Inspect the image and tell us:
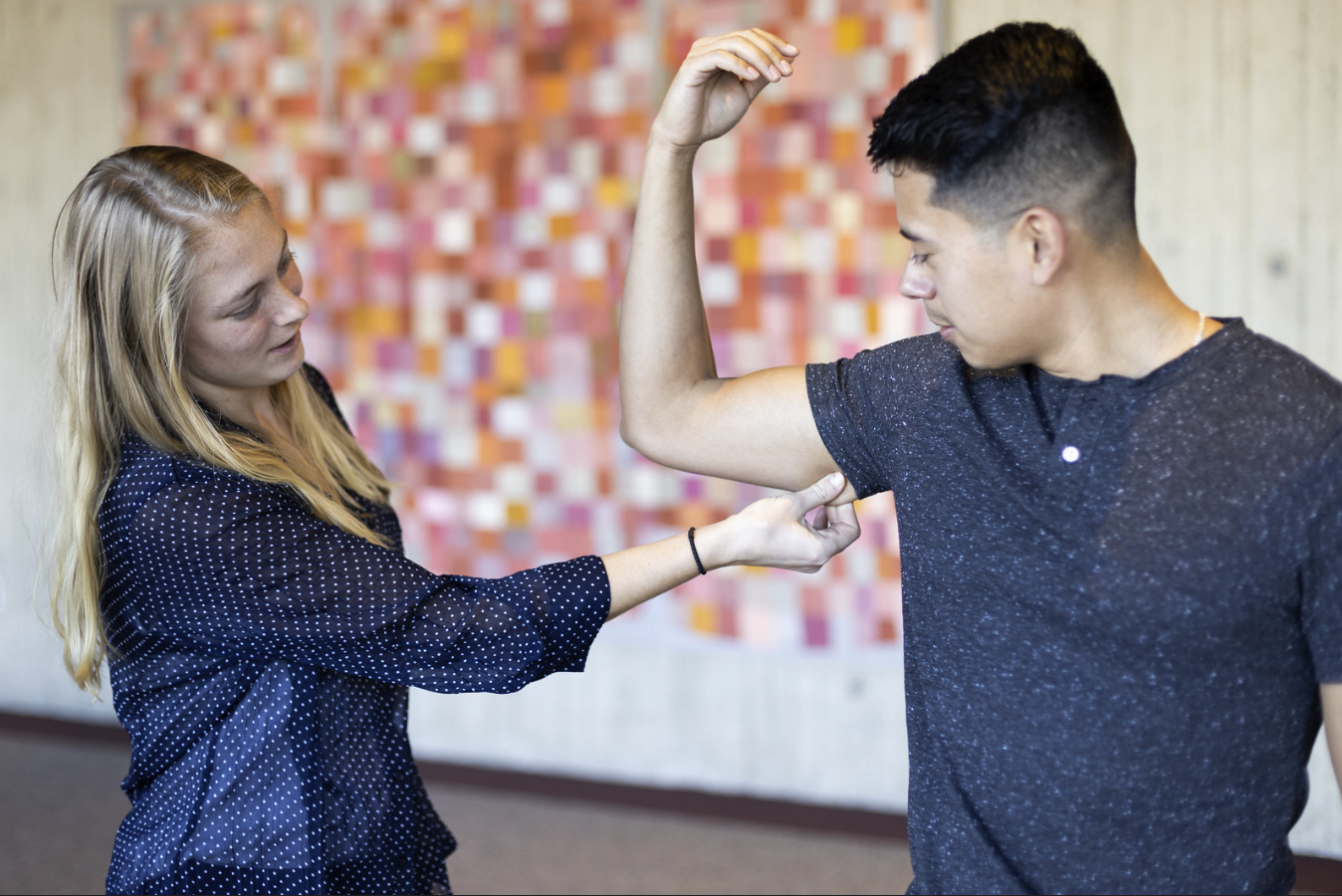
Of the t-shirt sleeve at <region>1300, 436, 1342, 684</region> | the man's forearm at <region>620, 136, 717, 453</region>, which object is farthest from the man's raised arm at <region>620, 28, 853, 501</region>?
the t-shirt sleeve at <region>1300, 436, 1342, 684</region>

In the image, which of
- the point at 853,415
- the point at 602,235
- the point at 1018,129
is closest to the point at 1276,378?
the point at 1018,129

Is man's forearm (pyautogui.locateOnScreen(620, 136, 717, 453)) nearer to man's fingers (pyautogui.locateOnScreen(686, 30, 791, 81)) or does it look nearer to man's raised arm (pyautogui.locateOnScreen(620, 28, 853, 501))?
man's raised arm (pyautogui.locateOnScreen(620, 28, 853, 501))

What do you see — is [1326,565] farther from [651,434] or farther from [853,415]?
[651,434]

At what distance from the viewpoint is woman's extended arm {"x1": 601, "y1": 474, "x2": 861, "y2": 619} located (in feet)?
4.78

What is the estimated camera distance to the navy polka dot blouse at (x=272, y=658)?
4.57 ft

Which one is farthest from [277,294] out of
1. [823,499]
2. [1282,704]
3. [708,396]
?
[1282,704]

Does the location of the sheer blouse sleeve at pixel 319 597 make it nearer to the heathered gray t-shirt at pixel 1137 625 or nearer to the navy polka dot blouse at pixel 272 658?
the navy polka dot blouse at pixel 272 658

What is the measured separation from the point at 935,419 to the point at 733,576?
2135 mm

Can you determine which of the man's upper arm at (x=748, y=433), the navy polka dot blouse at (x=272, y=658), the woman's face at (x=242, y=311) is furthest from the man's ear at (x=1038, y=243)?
the woman's face at (x=242, y=311)

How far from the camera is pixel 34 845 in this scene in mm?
3314

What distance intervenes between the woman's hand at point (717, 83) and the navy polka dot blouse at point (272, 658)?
542mm

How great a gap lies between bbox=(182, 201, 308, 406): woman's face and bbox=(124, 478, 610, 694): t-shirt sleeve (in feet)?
0.62

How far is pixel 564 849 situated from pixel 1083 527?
2538 mm

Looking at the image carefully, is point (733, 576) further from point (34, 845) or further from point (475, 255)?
point (34, 845)
